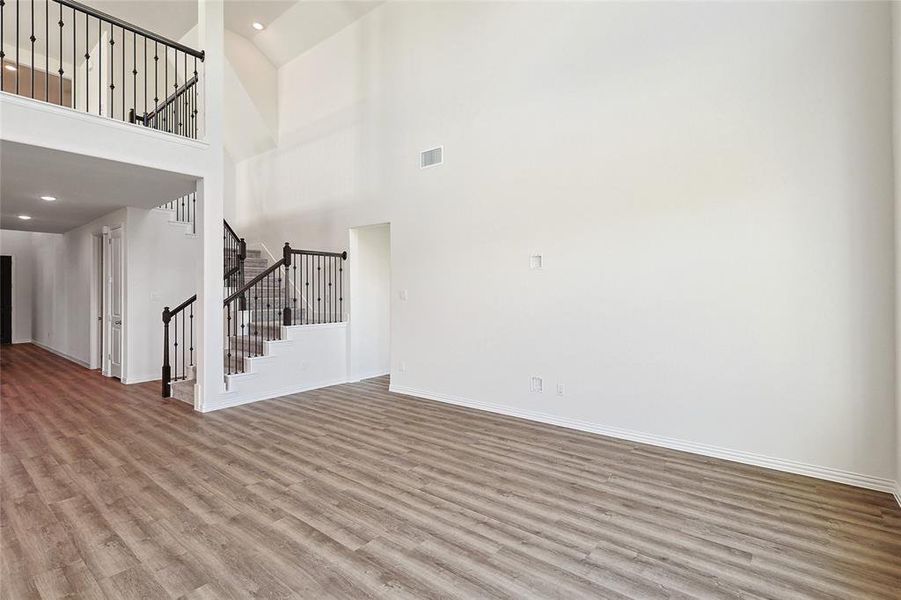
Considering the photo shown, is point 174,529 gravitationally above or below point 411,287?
below

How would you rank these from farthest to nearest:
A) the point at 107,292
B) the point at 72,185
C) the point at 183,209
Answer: the point at 183,209
the point at 107,292
the point at 72,185

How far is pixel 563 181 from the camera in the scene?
4.55m

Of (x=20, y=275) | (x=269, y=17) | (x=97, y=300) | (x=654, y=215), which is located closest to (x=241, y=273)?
(x=97, y=300)

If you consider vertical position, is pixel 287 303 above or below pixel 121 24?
below

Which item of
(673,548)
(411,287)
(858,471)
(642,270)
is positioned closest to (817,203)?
(642,270)

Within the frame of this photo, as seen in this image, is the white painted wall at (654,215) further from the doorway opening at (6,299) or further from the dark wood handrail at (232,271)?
the doorway opening at (6,299)

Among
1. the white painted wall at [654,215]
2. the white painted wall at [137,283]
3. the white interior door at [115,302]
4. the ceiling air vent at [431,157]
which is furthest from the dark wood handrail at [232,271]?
the ceiling air vent at [431,157]

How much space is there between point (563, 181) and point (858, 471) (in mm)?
3427

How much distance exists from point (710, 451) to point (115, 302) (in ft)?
28.5

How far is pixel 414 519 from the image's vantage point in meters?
2.67

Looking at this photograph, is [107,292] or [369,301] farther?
[107,292]

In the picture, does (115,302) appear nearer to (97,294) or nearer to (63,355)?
(97,294)

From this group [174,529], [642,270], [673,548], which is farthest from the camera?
[642,270]

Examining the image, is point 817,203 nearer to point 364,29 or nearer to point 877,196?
point 877,196
